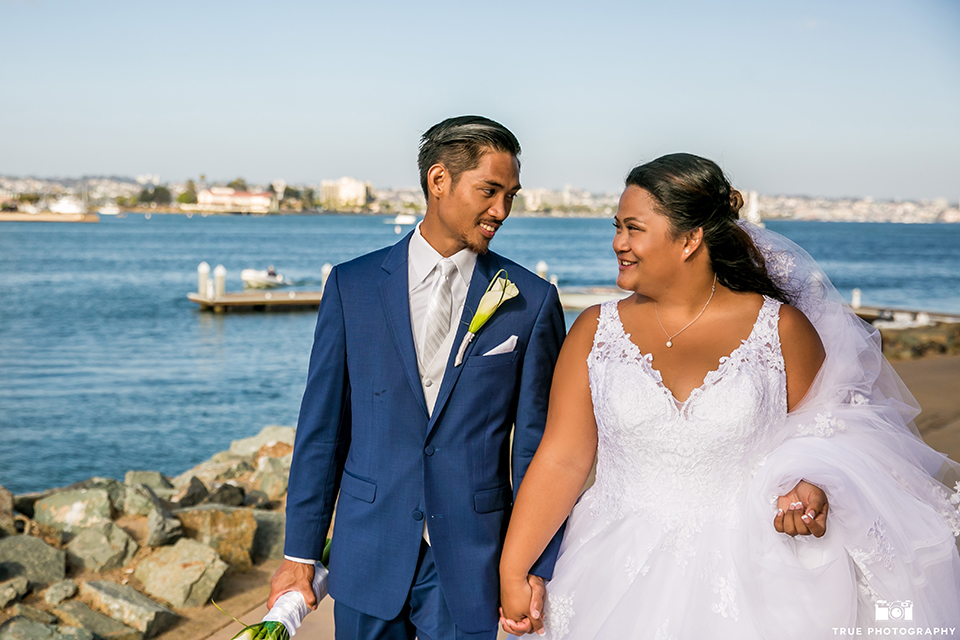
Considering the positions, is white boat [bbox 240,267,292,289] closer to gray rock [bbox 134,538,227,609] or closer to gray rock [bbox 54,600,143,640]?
gray rock [bbox 134,538,227,609]

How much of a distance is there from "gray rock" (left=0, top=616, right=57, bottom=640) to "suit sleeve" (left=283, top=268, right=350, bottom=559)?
2034 mm

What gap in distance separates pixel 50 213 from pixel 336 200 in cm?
6401

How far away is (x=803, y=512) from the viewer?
6.63 feet

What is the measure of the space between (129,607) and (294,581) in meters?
2.09

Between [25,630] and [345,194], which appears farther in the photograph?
[345,194]

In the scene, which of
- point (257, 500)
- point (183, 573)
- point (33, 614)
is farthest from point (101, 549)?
point (257, 500)

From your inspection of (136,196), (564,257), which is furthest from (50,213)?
(564,257)

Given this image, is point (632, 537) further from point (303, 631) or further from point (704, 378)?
point (303, 631)

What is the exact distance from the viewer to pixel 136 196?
17562 centimetres

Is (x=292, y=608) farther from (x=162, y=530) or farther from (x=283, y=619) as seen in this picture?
(x=162, y=530)

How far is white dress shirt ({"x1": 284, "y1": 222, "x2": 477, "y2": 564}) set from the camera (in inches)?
87.9

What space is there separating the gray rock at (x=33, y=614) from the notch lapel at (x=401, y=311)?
107 inches

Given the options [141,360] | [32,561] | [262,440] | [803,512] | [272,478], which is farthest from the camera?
[141,360]

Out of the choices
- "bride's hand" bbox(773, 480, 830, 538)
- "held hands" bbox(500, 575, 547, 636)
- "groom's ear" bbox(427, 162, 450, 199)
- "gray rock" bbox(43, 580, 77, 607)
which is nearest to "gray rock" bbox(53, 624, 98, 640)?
"gray rock" bbox(43, 580, 77, 607)
